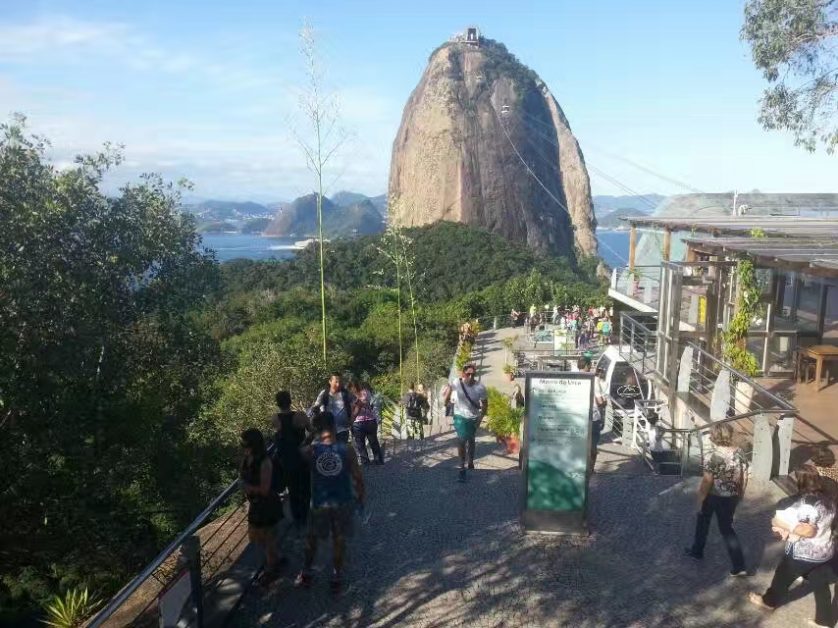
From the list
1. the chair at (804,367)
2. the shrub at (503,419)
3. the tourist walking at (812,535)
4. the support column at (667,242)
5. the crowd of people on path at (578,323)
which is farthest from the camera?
the crowd of people on path at (578,323)

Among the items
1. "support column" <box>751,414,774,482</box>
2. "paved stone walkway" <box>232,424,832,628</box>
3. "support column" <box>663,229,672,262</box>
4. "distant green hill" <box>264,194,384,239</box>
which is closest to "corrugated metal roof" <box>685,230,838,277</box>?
"support column" <box>751,414,774,482</box>

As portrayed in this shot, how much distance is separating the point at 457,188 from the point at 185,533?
219 feet

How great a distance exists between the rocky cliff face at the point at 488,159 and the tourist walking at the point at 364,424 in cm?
5681

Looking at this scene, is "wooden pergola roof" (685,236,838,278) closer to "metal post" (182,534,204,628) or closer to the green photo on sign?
the green photo on sign

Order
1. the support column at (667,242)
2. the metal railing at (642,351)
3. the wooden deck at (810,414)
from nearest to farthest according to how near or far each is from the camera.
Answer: the wooden deck at (810,414) < the metal railing at (642,351) < the support column at (667,242)

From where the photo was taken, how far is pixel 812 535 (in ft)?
14.0

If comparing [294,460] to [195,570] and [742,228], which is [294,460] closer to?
[195,570]

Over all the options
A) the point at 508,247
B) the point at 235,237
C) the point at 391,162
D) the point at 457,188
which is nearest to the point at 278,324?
the point at 508,247

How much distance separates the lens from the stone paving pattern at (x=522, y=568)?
15.3 ft

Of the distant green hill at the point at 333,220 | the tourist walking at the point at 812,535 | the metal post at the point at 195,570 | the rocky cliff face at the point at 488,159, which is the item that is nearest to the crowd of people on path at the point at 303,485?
the metal post at the point at 195,570

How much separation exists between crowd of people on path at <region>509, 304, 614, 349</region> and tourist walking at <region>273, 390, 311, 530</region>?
691 inches

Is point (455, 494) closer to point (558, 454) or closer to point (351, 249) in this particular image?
point (558, 454)

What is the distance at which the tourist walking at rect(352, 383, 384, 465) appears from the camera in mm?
7859

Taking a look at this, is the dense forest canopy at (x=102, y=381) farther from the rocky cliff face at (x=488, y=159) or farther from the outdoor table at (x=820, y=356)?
the rocky cliff face at (x=488, y=159)
